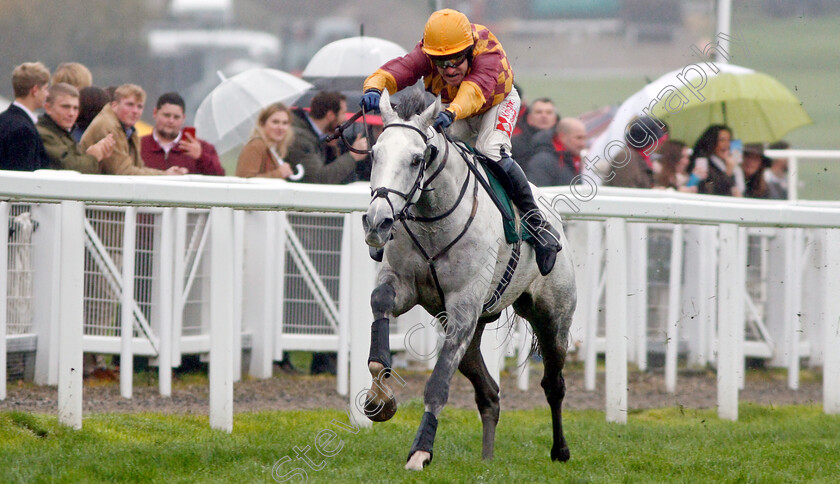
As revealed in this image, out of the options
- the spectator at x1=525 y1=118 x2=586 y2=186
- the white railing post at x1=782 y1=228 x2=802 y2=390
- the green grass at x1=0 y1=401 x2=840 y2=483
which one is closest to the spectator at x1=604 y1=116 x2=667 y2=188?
the spectator at x1=525 y1=118 x2=586 y2=186

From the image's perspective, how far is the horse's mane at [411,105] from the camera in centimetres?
533

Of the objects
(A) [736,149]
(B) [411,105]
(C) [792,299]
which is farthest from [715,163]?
(B) [411,105]

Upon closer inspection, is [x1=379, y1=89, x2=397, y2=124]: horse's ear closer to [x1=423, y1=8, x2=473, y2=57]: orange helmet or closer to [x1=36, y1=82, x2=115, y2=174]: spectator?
[x1=423, y1=8, x2=473, y2=57]: orange helmet

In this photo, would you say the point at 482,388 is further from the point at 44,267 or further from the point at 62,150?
the point at 62,150

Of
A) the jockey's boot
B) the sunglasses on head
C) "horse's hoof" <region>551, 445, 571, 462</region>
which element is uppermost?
the sunglasses on head

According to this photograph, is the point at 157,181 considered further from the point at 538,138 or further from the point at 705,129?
the point at 705,129

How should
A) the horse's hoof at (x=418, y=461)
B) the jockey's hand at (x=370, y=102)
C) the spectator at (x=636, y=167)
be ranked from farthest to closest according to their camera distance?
the spectator at (x=636, y=167) < the jockey's hand at (x=370, y=102) < the horse's hoof at (x=418, y=461)

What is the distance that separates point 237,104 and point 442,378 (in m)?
5.57

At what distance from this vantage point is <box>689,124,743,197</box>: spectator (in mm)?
11344

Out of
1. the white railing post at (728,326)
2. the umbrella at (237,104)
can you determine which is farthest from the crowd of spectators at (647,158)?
the umbrella at (237,104)

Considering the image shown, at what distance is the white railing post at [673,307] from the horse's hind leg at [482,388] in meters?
3.09

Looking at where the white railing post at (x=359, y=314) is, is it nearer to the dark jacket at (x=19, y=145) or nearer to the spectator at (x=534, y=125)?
the dark jacket at (x=19, y=145)

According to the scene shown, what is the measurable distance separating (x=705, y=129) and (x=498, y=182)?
22.3ft

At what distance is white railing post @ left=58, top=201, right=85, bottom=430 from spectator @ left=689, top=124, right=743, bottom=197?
693cm
